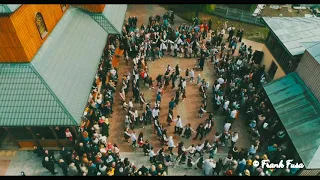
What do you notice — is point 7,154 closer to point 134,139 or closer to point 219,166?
point 134,139

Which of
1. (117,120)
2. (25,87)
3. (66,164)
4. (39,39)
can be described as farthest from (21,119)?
(117,120)

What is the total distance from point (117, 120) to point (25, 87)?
5766mm

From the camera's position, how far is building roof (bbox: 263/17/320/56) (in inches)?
681

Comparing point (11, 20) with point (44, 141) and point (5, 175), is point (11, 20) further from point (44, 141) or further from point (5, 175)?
point (5, 175)

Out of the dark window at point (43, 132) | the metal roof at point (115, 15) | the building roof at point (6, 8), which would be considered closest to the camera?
the building roof at point (6, 8)

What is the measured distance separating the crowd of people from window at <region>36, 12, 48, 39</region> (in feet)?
13.7

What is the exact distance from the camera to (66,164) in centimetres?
1399

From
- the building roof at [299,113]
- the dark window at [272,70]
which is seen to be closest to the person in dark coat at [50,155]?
the building roof at [299,113]

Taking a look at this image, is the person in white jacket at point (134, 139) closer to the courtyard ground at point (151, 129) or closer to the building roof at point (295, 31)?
the courtyard ground at point (151, 129)

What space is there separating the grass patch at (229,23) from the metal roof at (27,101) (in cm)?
1766

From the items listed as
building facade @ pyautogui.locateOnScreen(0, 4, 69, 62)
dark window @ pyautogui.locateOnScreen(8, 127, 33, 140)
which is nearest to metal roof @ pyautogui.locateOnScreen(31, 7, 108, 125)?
building facade @ pyautogui.locateOnScreen(0, 4, 69, 62)

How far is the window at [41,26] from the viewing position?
1475cm

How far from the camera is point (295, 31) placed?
60.3 ft
